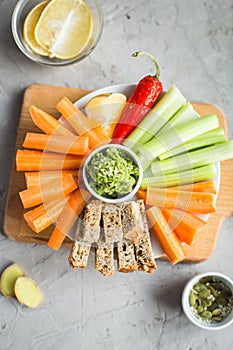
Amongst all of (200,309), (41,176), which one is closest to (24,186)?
(41,176)

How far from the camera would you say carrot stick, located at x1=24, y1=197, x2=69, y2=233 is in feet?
4.41

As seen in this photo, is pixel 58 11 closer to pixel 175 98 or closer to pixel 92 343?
pixel 175 98

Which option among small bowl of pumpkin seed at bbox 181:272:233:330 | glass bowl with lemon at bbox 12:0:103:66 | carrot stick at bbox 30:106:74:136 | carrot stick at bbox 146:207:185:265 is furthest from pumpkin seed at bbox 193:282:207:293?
glass bowl with lemon at bbox 12:0:103:66

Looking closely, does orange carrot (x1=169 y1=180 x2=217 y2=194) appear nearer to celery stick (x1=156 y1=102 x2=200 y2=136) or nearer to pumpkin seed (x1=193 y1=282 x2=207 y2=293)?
celery stick (x1=156 y1=102 x2=200 y2=136)

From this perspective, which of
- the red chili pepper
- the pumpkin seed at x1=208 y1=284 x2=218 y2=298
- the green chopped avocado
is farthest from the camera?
the pumpkin seed at x1=208 y1=284 x2=218 y2=298

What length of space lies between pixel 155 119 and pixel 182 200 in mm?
218

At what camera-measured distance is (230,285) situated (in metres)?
1.48

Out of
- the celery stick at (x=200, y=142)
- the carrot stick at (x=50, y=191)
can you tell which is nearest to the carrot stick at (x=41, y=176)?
the carrot stick at (x=50, y=191)

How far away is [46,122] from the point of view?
1.41 metres

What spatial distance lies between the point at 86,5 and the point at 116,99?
1.12 ft

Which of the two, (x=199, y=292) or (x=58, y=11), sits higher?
(x=58, y=11)

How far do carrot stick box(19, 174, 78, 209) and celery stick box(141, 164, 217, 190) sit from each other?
179 millimetres

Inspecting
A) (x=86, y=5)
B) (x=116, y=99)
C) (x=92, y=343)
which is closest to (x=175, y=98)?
(x=116, y=99)

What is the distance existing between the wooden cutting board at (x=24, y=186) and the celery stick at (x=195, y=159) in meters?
0.13
